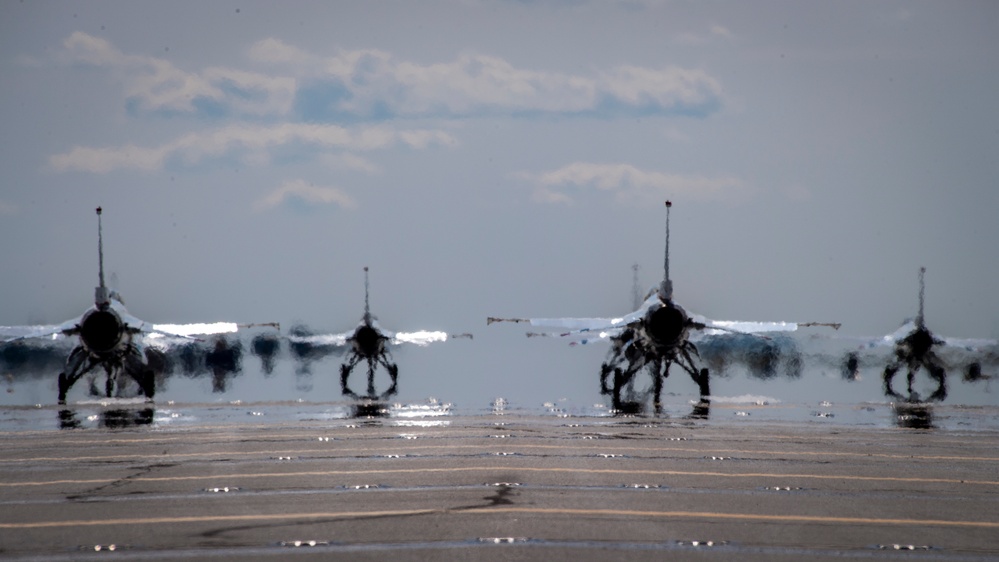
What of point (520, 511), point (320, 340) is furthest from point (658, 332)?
point (320, 340)

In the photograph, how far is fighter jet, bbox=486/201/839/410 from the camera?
3897 cm

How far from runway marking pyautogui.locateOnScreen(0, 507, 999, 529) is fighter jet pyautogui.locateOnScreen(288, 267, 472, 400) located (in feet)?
126

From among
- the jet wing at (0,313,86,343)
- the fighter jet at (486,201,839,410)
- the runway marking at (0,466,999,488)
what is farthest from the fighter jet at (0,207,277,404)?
the runway marking at (0,466,999,488)

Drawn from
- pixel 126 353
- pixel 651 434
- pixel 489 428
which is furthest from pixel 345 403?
pixel 651 434

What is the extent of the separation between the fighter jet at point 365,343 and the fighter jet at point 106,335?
9.86m

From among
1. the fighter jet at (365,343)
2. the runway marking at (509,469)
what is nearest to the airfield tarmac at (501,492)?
the runway marking at (509,469)

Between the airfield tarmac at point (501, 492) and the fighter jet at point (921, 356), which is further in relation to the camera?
the fighter jet at point (921, 356)

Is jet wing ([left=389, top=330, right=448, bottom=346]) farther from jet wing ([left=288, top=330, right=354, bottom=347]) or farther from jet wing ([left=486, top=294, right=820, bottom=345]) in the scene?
jet wing ([left=486, top=294, right=820, bottom=345])

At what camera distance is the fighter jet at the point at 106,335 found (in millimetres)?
41375

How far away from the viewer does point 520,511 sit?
14.7 meters

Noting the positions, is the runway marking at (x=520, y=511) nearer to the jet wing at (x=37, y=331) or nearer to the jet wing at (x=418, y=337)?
the jet wing at (x=37, y=331)

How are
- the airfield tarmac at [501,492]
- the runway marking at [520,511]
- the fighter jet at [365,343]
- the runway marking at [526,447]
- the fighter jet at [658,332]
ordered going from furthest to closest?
the fighter jet at [365,343] → the fighter jet at [658,332] → the runway marking at [526,447] → the runway marking at [520,511] → the airfield tarmac at [501,492]

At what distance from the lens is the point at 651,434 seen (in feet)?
86.4

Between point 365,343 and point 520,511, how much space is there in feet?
144
